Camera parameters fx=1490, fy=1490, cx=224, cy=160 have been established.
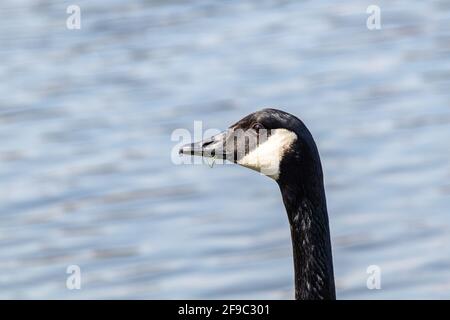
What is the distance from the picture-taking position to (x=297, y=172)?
8.18 meters

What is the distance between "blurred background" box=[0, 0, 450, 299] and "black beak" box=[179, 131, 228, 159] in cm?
239

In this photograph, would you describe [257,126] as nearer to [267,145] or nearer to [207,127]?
[267,145]

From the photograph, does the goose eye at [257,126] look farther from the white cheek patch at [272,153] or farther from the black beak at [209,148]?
the black beak at [209,148]

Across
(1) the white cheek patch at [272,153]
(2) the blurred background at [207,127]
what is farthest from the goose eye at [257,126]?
(2) the blurred background at [207,127]

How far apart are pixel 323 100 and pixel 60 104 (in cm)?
249

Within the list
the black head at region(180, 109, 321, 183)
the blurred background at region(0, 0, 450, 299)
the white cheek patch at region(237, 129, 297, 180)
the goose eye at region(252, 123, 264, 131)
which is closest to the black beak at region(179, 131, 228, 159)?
the black head at region(180, 109, 321, 183)

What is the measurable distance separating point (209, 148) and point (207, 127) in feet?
15.2

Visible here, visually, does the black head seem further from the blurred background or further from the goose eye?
the blurred background

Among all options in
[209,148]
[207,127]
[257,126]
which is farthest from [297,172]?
[207,127]

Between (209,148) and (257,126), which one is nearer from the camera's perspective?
(257,126)

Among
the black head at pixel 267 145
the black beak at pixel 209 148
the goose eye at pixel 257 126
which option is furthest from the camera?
the black beak at pixel 209 148

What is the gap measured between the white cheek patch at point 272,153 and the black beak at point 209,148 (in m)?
0.15

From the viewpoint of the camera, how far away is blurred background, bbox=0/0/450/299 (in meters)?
11.2

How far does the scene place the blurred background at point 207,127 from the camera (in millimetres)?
11188
